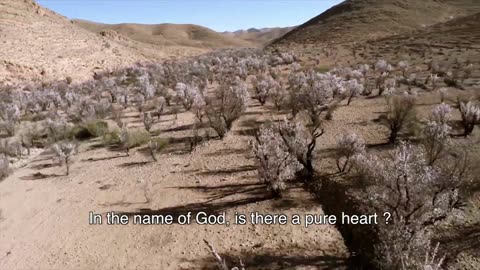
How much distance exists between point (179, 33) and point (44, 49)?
313 ft

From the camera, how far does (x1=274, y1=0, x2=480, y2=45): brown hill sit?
7044 centimetres

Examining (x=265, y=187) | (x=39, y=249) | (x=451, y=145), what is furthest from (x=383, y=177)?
(x=39, y=249)

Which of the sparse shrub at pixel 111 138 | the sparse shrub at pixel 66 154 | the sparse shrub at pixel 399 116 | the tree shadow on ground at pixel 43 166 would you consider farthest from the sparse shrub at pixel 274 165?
the tree shadow on ground at pixel 43 166

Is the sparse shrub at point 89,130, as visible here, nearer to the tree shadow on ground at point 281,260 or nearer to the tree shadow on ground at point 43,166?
the tree shadow on ground at point 43,166

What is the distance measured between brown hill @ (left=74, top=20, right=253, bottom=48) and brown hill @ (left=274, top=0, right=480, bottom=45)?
45970 mm

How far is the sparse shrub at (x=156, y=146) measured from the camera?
17.9 metres

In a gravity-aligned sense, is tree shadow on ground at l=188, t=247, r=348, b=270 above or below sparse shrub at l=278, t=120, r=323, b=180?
below

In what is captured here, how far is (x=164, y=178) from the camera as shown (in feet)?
51.1

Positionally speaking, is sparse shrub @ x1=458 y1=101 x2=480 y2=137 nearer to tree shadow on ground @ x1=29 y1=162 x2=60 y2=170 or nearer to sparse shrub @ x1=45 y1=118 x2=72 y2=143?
tree shadow on ground @ x1=29 y1=162 x2=60 y2=170

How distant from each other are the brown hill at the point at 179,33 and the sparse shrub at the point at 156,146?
100664mm

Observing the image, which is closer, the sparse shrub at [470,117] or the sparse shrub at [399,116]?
the sparse shrub at [470,117]

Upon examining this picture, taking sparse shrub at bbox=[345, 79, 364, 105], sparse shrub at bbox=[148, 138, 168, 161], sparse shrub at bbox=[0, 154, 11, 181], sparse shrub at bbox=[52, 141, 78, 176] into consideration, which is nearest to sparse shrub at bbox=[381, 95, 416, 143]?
sparse shrub at bbox=[345, 79, 364, 105]

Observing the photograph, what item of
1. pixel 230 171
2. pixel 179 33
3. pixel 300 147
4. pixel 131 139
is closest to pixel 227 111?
pixel 131 139

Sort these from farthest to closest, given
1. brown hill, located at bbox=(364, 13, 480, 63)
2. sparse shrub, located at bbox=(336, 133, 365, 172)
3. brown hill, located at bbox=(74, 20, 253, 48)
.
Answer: brown hill, located at bbox=(74, 20, 253, 48) → brown hill, located at bbox=(364, 13, 480, 63) → sparse shrub, located at bbox=(336, 133, 365, 172)
